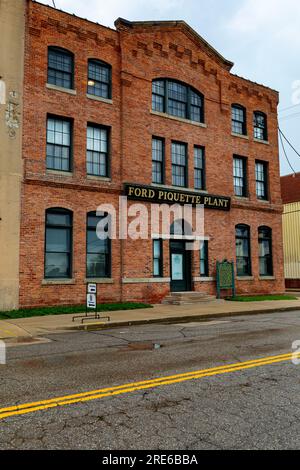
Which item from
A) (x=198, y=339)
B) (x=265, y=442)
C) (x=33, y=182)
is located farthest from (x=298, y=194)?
(x=265, y=442)

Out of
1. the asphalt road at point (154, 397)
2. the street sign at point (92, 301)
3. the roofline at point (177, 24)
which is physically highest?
the roofline at point (177, 24)

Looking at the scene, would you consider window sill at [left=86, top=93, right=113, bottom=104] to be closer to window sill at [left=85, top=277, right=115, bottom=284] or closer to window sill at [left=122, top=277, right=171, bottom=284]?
window sill at [left=85, top=277, right=115, bottom=284]

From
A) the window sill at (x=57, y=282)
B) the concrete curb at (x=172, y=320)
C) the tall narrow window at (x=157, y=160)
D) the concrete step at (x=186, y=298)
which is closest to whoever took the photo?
the concrete curb at (x=172, y=320)

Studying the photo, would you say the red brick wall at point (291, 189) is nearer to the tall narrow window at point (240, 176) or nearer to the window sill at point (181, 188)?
the tall narrow window at point (240, 176)

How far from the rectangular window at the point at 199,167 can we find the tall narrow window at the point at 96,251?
20.6 feet

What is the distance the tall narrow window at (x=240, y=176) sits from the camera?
24.1 meters

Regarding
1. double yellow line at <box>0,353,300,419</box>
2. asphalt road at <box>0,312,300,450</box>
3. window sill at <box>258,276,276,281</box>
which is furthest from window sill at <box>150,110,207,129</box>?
double yellow line at <box>0,353,300,419</box>

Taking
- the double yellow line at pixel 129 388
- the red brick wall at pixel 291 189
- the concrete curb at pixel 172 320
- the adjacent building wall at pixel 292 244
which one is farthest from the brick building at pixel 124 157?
the red brick wall at pixel 291 189

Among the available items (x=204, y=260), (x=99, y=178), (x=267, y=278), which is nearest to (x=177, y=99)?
(x=99, y=178)

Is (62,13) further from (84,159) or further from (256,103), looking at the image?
(256,103)

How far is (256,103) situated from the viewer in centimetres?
2525

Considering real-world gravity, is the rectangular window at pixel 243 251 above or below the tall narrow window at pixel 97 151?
below

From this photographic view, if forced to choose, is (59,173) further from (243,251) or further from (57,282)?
(243,251)
